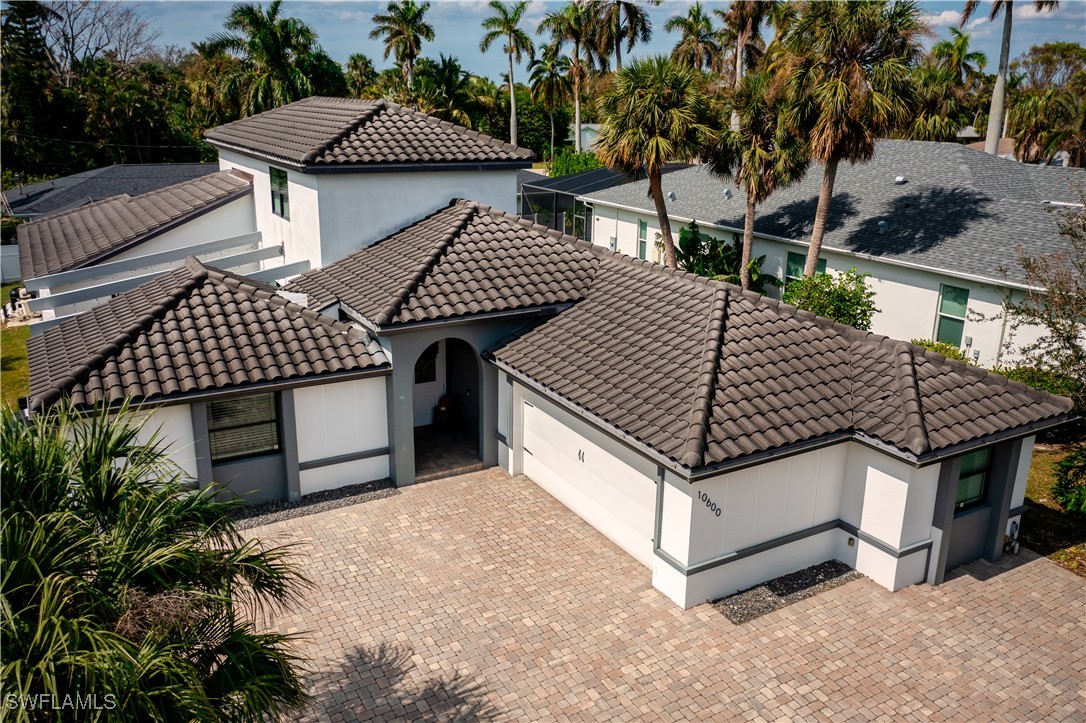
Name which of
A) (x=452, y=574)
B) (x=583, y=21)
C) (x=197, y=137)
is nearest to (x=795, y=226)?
(x=452, y=574)

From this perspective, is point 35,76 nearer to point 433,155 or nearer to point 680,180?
point 680,180

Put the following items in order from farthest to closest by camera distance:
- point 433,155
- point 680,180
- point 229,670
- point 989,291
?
point 680,180
point 989,291
point 433,155
point 229,670

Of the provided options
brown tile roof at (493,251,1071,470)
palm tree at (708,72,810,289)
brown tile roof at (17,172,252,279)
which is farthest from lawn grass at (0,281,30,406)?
palm tree at (708,72,810,289)

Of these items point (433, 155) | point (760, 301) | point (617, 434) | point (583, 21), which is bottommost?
point (617, 434)

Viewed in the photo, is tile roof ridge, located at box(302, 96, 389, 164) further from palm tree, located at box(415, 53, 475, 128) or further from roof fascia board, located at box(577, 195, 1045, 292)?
palm tree, located at box(415, 53, 475, 128)

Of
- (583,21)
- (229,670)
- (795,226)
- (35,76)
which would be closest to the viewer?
(229,670)

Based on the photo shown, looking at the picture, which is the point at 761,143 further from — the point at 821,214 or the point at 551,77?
the point at 551,77

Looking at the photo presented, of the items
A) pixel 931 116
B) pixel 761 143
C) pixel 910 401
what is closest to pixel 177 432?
pixel 910 401
